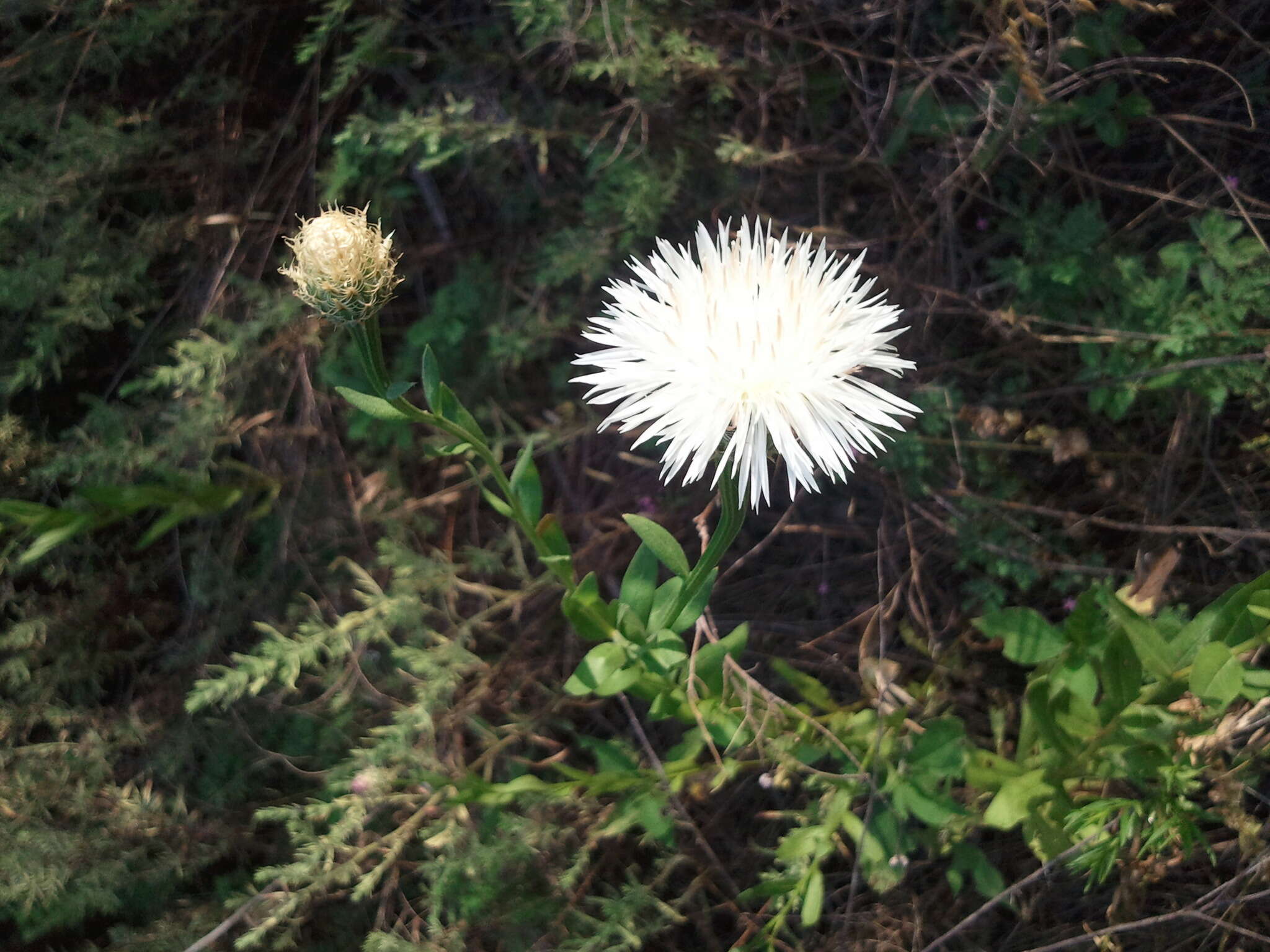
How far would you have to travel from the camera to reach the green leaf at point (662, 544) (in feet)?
4.85

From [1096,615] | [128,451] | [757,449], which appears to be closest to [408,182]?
[128,451]

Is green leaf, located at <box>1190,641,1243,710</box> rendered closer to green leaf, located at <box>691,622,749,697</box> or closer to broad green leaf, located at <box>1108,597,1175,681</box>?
broad green leaf, located at <box>1108,597,1175,681</box>

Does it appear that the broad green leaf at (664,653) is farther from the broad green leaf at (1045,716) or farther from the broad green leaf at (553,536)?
the broad green leaf at (1045,716)

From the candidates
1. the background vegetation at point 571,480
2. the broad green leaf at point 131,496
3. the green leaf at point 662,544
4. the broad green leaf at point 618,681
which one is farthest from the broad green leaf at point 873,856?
the broad green leaf at point 131,496

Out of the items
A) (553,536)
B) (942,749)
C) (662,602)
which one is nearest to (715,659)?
(662,602)

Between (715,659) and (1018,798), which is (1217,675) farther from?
(715,659)

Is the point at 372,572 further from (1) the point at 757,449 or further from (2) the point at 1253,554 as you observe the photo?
(2) the point at 1253,554

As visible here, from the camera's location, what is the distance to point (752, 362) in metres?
1.24

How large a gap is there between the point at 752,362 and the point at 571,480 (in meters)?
1.35

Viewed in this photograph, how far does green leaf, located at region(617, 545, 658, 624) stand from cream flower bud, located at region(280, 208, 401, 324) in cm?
69

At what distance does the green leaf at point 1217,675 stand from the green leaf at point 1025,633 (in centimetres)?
29

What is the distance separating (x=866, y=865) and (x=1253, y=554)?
1.17 metres

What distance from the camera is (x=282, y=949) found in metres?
2.27

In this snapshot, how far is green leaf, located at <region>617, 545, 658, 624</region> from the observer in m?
1.68
